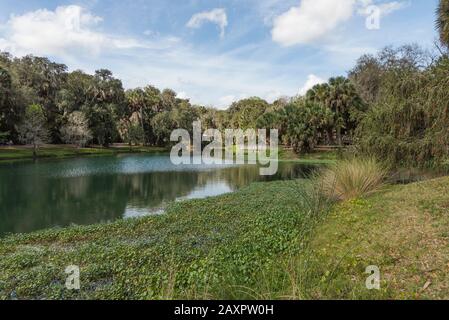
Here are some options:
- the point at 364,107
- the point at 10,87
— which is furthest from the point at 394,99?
the point at 10,87

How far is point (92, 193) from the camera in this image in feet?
58.6

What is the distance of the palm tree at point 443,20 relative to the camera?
13255mm

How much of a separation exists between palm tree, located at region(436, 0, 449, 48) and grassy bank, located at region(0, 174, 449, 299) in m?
7.46

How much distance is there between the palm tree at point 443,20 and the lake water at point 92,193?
12.7 m

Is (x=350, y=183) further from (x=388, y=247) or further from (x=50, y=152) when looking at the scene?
(x=50, y=152)

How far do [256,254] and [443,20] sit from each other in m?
14.3

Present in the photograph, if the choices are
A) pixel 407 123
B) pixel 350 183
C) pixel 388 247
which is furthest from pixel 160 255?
pixel 407 123

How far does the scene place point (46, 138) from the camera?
43.8m

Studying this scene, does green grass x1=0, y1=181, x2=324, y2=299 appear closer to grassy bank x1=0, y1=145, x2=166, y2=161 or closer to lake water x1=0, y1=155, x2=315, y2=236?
lake water x1=0, y1=155, x2=315, y2=236

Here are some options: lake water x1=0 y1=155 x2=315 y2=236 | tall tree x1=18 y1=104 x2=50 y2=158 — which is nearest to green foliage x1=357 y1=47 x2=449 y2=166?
lake water x1=0 y1=155 x2=315 y2=236

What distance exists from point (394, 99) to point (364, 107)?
24211mm

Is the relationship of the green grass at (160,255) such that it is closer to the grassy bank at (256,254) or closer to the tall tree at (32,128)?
the grassy bank at (256,254)

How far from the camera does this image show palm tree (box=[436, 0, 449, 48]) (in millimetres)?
13255
